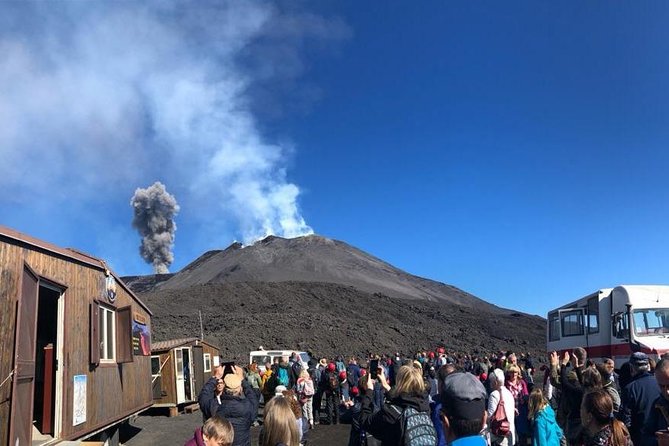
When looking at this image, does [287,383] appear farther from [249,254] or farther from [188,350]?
[249,254]

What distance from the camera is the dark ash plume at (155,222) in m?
152

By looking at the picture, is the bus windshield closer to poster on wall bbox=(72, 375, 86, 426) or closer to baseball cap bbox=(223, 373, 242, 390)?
baseball cap bbox=(223, 373, 242, 390)

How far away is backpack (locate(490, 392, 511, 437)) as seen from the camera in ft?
23.7

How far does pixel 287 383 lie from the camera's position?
16844mm

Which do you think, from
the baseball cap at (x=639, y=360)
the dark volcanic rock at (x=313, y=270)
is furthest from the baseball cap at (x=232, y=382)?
the dark volcanic rock at (x=313, y=270)

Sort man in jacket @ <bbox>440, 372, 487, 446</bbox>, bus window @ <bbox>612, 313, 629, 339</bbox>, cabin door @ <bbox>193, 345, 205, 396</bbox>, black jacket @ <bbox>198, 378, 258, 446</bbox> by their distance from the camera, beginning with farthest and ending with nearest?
cabin door @ <bbox>193, 345, 205, 396</bbox>
bus window @ <bbox>612, 313, 629, 339</bbox>
black jacket @ <bbox>198, 378, 258, 446</bbox>
man in jacket @ <bbox>440, 372, 487, 446</bbox>

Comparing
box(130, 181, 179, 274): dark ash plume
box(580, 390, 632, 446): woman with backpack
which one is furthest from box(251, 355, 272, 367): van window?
box(130, 181, 179, 274): dark ash plume

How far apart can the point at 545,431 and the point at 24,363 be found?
20.1 feet

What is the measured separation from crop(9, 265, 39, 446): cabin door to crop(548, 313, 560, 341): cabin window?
64.0ft

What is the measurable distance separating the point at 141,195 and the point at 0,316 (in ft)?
510

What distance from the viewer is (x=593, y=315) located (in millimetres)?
18406

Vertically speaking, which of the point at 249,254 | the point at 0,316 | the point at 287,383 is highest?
the point at 249,254

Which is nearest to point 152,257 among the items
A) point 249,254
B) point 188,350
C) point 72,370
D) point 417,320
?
point 249,254

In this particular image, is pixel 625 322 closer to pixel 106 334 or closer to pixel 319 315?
pixel 106 334
